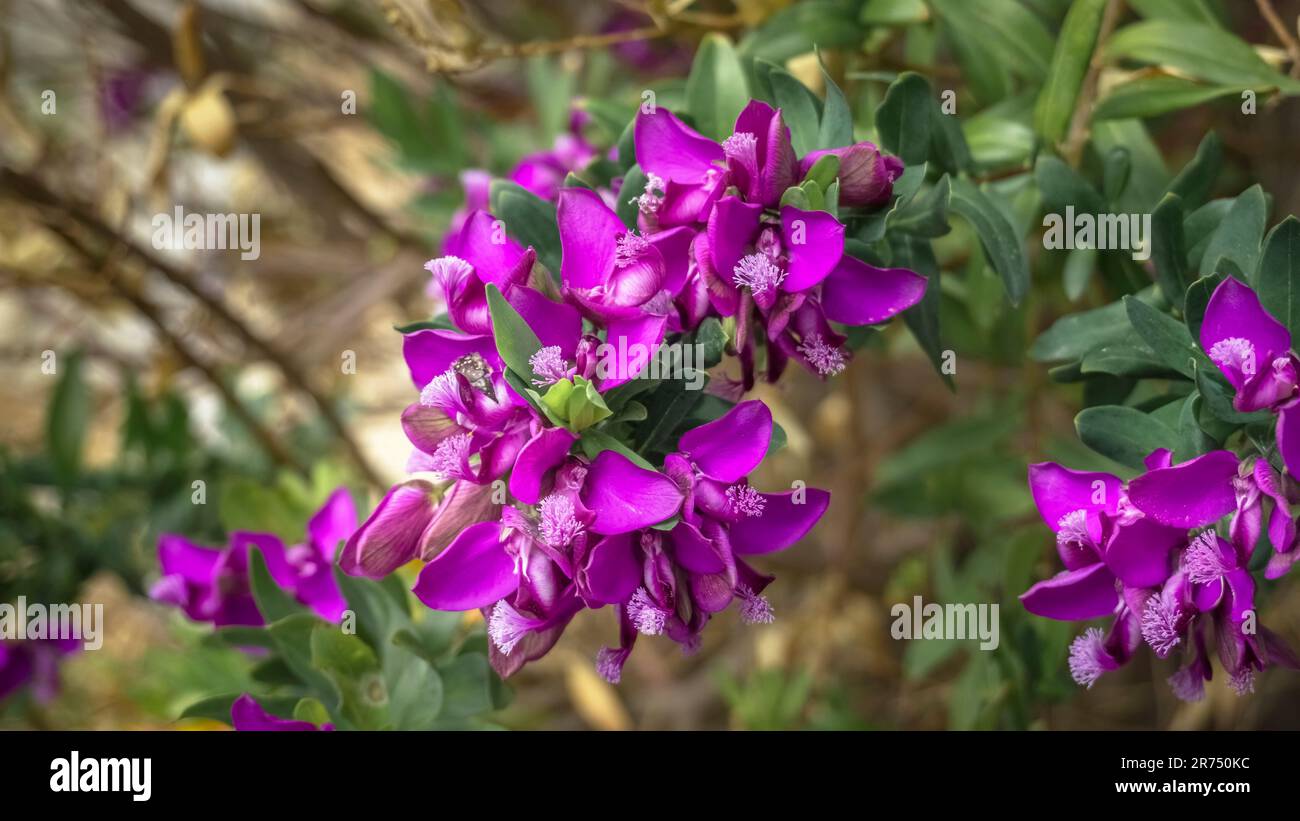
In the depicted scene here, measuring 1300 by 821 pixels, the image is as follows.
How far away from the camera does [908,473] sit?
1.29m

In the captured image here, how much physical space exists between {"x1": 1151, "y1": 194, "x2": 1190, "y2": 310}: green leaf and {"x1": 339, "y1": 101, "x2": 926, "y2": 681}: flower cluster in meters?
0.18

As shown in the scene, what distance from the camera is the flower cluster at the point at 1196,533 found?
59cm

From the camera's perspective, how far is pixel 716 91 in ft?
2.71

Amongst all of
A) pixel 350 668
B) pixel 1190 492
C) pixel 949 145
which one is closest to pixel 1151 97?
pixel 949 145

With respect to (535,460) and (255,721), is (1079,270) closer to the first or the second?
(535,460)

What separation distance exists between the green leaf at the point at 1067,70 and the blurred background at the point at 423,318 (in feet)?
0.10

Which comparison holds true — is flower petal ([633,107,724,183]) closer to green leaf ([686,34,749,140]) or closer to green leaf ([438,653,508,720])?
green leaf ([686,34,749,140])

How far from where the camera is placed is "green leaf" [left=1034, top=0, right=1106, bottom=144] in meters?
0.80

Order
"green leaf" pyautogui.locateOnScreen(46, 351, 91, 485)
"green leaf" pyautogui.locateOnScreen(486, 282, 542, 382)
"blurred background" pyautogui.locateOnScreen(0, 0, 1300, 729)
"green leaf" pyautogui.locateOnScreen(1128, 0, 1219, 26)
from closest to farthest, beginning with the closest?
1. "green leaf" pyautogui.locateOnScreen(486, 282, 542, 382)
2. "green leaf" pyautogui.locateOnScreen(1128, 0, 1219, 26)
3. "blurred background" pyautogui.locateOnScreen(0, 0, 1300, 729)
4. "green leaf" pyautogui.locateOnScreen(46, 351, 91, 485)

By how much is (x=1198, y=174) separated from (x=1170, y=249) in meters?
0.10

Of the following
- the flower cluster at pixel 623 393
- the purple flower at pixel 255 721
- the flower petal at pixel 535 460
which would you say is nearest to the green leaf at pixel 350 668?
Answer: the purple flower at pixel 255 721

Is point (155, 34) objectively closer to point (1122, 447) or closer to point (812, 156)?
point (812, 156)

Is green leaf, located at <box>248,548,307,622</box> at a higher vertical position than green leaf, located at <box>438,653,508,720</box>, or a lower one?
higher

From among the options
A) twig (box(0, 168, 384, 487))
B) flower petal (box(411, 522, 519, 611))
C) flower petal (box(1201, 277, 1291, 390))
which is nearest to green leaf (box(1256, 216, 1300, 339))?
flower petal (box(1201, 277, 1291, 390))
